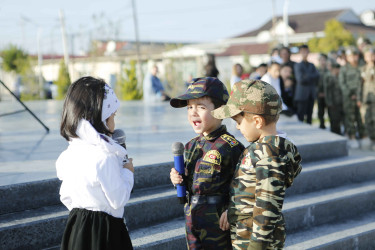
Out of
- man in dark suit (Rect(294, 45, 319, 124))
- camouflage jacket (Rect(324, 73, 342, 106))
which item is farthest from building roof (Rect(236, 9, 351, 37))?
man in dark suit (Rect(294, 45, 319, 124))

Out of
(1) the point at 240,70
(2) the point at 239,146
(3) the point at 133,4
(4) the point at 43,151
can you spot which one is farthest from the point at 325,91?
(3) the point at 133,4

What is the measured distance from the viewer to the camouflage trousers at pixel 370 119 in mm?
8172

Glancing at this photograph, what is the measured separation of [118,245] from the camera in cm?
241

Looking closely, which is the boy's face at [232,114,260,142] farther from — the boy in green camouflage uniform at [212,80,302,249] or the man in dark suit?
the man in dark suit

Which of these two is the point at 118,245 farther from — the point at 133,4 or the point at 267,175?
the point at 133,4

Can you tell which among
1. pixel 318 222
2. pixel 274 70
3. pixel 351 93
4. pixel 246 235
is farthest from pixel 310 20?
pixel 246 235

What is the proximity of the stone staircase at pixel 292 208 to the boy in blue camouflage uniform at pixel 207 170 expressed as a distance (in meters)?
0.78

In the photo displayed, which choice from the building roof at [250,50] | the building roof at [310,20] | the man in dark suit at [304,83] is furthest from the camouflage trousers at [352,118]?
the building roof at [310,20]

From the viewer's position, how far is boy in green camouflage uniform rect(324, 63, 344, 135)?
9406mm

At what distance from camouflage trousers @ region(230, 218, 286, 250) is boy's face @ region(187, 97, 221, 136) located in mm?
627

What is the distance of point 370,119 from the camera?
8.20m

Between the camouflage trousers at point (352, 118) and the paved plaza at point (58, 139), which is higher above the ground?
the paved plaza at point (58, 139)

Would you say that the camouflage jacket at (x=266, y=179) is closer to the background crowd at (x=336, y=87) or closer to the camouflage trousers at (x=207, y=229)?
the camouflage trousers at (x=207, y=229)

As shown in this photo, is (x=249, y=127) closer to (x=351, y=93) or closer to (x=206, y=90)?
(x=206, y=90)
